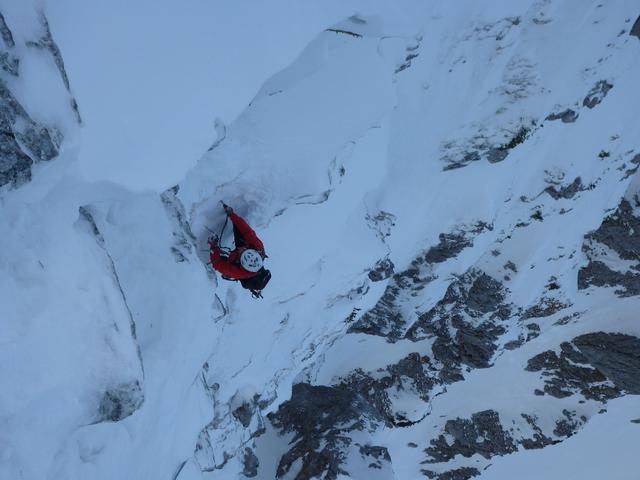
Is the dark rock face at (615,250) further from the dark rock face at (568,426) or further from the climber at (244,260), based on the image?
the climber at (244,260)

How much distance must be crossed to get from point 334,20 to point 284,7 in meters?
0.69

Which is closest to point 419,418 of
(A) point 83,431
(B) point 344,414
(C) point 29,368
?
(B) point 344,414

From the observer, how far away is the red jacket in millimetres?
6566

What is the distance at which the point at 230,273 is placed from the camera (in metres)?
6.60

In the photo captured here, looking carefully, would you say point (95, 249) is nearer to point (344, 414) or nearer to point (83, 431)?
point (83, 431)

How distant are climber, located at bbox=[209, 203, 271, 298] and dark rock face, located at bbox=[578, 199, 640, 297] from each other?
15645 mm

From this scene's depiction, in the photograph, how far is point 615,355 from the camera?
18.5 m

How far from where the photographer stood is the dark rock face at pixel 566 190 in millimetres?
13281

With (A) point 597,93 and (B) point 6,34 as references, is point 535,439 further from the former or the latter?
(B) point 6,34

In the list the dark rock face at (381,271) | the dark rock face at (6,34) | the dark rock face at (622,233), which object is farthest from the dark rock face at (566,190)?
the dark rock face at (6,34)

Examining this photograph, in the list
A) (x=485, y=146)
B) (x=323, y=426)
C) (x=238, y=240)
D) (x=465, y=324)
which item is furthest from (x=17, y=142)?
(x=323, y=426)

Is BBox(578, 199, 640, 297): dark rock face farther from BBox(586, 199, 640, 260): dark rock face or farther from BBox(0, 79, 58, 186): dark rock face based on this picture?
BBox(0, 79, 58, 186): dark rock face

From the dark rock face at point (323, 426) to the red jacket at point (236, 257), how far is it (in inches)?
501

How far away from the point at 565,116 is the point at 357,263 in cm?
619
